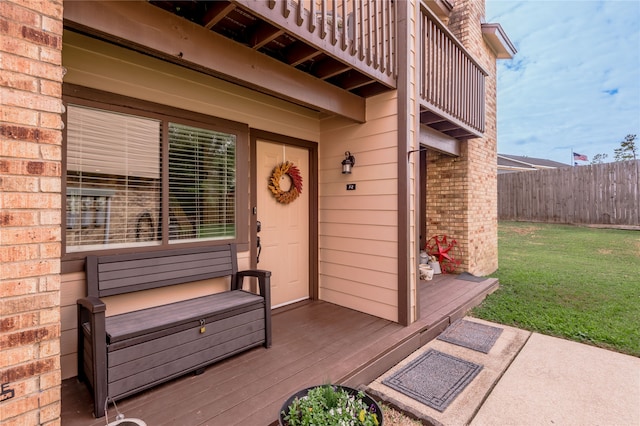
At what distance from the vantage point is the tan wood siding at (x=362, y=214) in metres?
3.35

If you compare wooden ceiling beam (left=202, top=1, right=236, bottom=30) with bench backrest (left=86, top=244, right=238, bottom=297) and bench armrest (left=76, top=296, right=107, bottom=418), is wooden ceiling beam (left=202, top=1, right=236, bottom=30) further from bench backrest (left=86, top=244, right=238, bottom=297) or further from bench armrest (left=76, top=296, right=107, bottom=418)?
bench armrest (left=76, top=296, right=107, bottom=418)

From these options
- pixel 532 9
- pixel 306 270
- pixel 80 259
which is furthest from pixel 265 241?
pixel 532 9

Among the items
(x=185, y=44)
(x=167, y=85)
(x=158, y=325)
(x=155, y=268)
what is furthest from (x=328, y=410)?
(x=167, y=85)

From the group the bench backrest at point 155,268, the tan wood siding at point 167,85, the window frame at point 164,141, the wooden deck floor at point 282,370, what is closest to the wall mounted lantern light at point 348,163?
the tan wood siding at point 167,85

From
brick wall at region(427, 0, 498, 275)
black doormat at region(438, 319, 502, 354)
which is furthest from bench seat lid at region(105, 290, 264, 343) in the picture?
brick wall at region(427, 0, 498, 275)

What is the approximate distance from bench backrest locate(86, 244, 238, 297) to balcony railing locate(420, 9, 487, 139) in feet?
9.73

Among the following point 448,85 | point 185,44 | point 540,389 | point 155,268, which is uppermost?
point 448,85

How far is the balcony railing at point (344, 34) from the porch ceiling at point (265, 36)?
0.4 inches

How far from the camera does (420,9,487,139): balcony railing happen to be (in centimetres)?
378

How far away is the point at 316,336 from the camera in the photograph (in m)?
2.95

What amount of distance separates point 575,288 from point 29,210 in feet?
21.8

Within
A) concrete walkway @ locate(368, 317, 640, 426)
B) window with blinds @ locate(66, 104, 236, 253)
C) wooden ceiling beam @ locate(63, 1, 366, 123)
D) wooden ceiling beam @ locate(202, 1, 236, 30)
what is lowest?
concrete walkway @ locate(368, 317, 640, 426)

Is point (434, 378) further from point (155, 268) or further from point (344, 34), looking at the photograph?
point (344, 34)

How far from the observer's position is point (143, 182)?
103 inches
